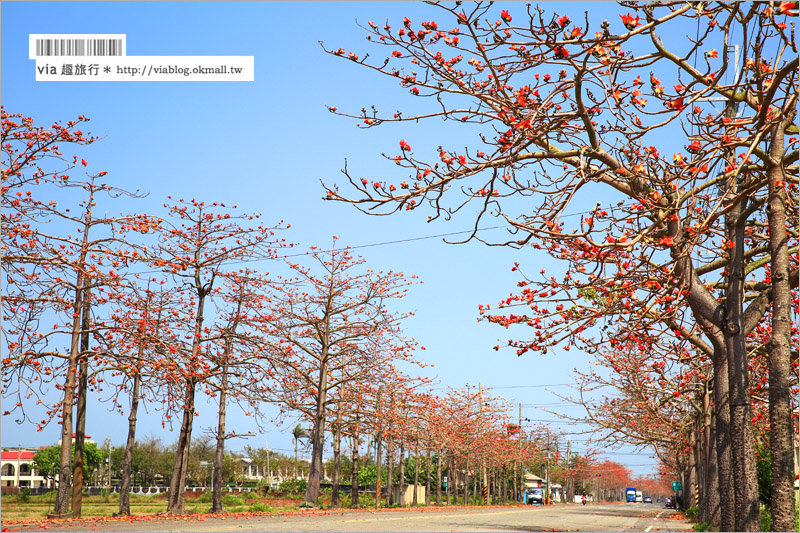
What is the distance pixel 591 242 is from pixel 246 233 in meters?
13.9

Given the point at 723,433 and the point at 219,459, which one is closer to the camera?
the point at 723,433

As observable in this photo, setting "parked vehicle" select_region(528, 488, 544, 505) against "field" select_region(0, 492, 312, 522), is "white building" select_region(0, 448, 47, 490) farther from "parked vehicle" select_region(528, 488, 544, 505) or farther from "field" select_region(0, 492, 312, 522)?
"parked vehicle" select_region(528, 488, 544, 505)

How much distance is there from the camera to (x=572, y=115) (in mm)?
7324

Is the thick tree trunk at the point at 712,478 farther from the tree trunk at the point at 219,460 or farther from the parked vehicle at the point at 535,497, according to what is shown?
the parked vehicle at the point at 535,497

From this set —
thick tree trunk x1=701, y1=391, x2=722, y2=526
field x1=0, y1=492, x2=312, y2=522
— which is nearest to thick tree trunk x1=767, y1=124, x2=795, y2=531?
thick tree trunk x1=701, y1=391, x2=722, y2=526

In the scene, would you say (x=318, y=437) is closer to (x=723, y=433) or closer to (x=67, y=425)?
(x=67, y=425)

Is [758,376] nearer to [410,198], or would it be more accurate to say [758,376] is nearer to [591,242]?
[591,242]

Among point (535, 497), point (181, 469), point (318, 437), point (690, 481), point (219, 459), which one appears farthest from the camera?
point (535, 497)

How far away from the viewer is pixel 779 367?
7.88m

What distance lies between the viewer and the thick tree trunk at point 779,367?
762 centimetres

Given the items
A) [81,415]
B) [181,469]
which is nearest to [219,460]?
[181,469]

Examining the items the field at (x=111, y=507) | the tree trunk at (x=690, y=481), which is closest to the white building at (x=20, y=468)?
the field at (x=111, y=507)

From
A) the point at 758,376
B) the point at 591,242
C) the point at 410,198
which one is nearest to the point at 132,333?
the point at 410,198

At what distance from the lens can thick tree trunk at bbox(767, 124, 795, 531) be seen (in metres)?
7.62
